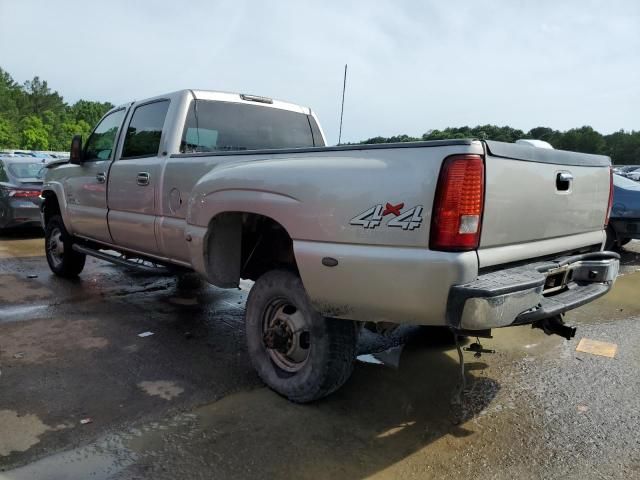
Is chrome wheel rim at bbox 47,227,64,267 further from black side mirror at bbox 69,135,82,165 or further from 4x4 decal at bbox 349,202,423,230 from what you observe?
4x4 decal at bbox 349,202,423,230

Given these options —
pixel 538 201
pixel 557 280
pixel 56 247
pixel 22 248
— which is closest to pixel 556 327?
pixel 557 280

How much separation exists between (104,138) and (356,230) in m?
4.00

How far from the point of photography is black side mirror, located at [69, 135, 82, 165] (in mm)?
5539

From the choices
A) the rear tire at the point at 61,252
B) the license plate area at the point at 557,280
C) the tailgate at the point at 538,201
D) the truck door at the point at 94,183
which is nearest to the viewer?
the tailgate at the point at 538,201

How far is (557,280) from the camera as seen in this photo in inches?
120

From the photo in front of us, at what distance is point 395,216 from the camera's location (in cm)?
252

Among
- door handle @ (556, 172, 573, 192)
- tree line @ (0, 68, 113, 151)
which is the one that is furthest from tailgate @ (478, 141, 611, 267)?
tree line @ (0, 68, 113, 151)

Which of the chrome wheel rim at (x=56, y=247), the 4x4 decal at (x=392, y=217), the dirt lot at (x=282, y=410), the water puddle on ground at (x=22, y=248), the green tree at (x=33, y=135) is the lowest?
the water puddle on ground at (x=22, y=248)

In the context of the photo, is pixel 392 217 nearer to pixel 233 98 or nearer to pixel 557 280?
pixel 557 280

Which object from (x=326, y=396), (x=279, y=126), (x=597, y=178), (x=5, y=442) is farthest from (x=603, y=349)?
(x=5, y=442)

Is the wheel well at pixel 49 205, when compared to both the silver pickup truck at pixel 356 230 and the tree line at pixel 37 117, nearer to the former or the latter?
the silver pickup truck at pixel 356 230

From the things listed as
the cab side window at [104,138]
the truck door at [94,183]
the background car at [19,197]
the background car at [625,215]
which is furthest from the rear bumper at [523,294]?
the background car at [19,197]

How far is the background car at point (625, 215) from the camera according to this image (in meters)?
8.23

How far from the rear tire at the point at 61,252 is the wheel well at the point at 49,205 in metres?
0.10
